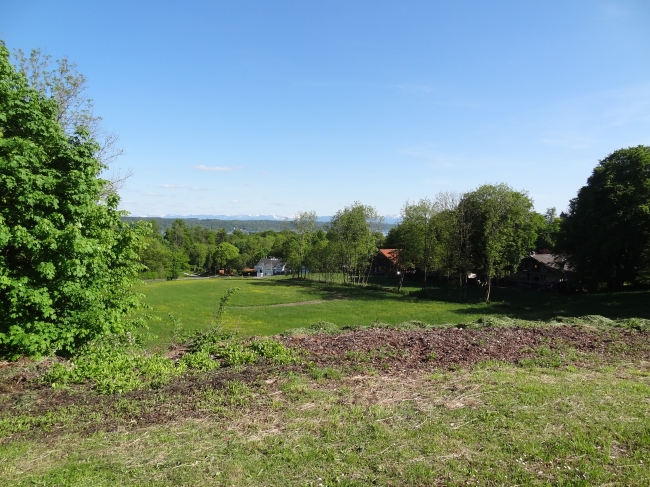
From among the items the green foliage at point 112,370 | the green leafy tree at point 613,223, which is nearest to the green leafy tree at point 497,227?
the green leafy tree at point 613,223

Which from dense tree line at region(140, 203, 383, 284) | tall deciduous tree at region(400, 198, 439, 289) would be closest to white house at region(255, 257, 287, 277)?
dense tree line at region(140, 203, 383, 284)

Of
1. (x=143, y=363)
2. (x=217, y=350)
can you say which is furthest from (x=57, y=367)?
(x=217, y=350)

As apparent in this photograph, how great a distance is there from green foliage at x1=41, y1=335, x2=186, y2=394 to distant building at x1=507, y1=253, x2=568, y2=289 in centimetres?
5545

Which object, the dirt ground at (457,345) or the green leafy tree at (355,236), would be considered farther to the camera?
the green leafy tree at (355,236)

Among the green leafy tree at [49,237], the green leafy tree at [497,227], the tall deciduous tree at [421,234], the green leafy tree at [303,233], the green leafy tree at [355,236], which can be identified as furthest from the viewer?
the green leafy tree at [303,233]

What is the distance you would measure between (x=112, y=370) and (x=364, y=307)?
34.1 metres

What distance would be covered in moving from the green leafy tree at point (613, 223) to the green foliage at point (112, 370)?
37732mm

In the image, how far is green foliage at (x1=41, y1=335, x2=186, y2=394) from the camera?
7.24 m

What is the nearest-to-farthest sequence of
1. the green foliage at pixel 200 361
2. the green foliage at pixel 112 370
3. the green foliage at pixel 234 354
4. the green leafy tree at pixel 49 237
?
the green foliage at pixel 112 370 < the green foliage at pixel 200 361 < the green leafy tree at pixel 49 237 < the green foliage at pixel 234 354

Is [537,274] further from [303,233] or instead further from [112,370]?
[112,370]

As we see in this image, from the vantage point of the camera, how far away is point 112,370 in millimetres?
7875

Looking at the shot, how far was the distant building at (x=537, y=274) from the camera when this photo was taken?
54875mm

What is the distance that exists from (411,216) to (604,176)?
23.2 metres

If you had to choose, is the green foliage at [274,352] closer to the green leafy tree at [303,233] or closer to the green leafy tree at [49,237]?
the green leafy tree at [49,237]
